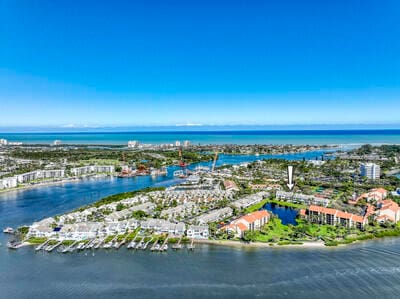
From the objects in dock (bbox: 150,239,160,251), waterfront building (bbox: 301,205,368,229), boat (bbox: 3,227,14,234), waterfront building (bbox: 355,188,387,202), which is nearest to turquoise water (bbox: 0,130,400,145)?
waterfront building (bbox: 355,188,387,202)

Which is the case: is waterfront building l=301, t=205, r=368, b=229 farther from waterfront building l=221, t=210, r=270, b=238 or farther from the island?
waterfront building l=221, t=210, r=270, b=238

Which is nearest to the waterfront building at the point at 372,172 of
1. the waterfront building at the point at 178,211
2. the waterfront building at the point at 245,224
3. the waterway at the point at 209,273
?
the waterway at the point at 209,273

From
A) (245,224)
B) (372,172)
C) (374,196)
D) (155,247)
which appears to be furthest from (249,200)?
(372,172)

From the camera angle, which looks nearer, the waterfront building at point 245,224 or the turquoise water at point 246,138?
the waterfront building at point 245,224

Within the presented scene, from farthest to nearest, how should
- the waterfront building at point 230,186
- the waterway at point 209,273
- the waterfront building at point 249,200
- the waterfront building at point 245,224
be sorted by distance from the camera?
the waterfront building at point 230,186, the waterfront building at point 249,200, the waterfront building at point 245,224, the waterway at point 209,273

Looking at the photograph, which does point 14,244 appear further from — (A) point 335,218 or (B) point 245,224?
(A) point 335,218

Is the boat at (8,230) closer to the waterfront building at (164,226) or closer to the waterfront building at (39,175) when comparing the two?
the waterfront building at (164,226)
